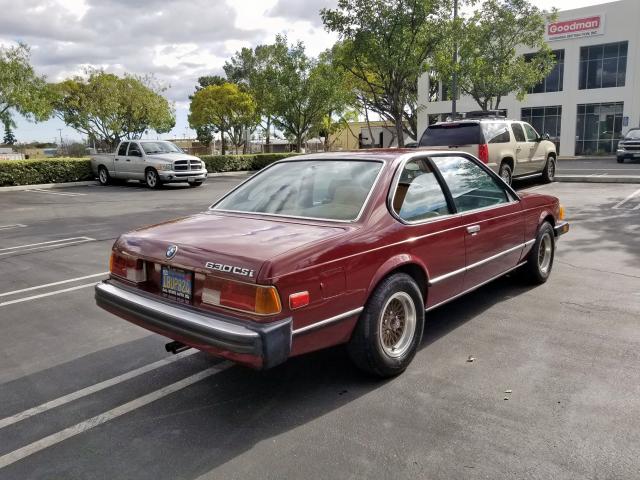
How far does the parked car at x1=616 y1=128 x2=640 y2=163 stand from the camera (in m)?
25.8

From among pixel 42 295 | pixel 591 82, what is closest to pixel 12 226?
pixel 42 295

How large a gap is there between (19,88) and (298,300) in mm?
25307

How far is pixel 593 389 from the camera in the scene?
3.49 metres

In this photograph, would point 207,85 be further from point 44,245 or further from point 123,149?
point 44,245

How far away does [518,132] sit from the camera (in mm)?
14062

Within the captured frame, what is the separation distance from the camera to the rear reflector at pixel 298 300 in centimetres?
301

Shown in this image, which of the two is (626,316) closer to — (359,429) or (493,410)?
(493,410)

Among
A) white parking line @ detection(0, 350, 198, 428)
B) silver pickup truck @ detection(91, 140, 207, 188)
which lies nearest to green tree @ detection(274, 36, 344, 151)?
silver pickup truck @ detection(91, 140, 207, 188)

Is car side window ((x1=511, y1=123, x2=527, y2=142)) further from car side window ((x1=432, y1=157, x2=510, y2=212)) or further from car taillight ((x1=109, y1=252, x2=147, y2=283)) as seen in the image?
car taillight ((x1=109, y1=252, x2=147, y2=283))

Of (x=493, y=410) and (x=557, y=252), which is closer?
(x=493, y=410)

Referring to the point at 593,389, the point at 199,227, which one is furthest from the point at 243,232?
the point at 593,389

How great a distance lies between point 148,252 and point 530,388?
2.69 m

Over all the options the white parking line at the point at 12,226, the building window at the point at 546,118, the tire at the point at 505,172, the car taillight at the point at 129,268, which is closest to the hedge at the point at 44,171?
the white parking line at the point at 12,226

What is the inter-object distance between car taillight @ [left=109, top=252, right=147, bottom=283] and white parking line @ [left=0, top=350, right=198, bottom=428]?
0.73 meters
